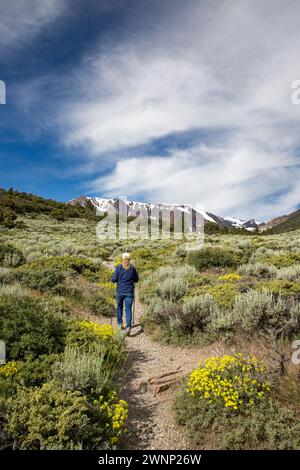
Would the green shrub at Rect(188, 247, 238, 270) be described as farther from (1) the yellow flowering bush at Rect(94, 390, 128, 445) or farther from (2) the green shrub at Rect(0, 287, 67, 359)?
(1) the yellow flowering bush at Rect(94, 390, 128, 445)

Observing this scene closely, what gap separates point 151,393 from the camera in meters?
5.18

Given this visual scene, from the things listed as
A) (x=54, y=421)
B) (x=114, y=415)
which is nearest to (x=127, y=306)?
(x=114, y=415)

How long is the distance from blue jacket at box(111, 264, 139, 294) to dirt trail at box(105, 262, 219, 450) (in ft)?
4.05

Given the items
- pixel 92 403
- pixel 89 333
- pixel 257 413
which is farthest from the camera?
pixel 89 333

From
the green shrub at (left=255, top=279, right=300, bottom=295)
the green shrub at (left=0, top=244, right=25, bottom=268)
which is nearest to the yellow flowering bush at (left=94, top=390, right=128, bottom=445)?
the green shrub at (left=255, top=279, right=300, bottom=295)

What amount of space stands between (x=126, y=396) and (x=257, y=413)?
6.98ft

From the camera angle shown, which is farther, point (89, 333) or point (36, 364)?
point (89, 333)

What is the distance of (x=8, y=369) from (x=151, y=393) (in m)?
2.29

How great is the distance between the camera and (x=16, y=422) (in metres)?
3.50

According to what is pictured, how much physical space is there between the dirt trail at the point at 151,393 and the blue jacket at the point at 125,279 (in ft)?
4.05
